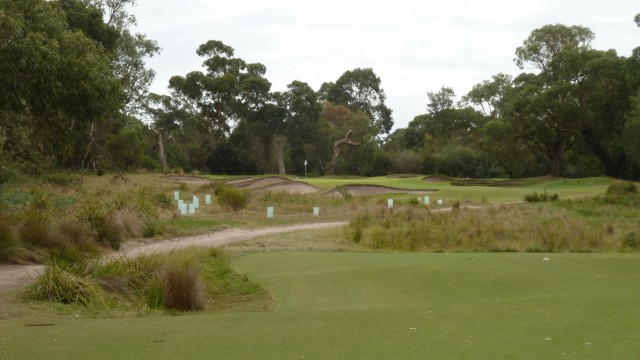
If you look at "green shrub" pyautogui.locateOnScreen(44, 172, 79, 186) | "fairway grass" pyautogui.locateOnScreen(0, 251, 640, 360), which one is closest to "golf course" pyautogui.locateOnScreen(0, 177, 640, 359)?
"fairway grass" pyautogui.locateOnScreen(0, 251, 640, 360)

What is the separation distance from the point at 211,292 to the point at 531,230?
40.4 feet

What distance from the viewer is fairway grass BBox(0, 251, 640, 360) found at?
6.38 meters

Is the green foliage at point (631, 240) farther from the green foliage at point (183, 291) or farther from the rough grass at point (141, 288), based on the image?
the green foliage at point (183, 291)

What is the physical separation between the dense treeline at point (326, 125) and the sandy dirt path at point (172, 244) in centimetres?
286

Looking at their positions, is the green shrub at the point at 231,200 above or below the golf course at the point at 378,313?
above

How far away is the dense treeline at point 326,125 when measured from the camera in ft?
144

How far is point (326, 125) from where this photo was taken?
80125 mm

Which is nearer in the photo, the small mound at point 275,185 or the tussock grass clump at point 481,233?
the tussock grass clump at point 481,233

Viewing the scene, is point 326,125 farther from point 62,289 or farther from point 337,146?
point 62,289

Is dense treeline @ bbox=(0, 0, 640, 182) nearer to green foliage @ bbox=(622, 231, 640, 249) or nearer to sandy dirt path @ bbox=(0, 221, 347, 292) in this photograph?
sandy dirt path @ bbox=(0, 221, 347, 292)

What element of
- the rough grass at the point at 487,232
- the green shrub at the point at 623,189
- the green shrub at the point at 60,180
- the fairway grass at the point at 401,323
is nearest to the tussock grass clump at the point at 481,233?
the rough grass at the point at 487,232

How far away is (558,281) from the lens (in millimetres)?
11250

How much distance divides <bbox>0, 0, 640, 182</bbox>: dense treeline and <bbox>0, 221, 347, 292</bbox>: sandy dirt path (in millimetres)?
2857

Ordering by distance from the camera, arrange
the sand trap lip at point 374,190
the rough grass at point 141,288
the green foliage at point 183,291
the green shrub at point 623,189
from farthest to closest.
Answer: the sand trap lip at point 374,190 < the green shrub at point 623,189 < the green foliage at point 183,291 < the rough grass at point 141,288
